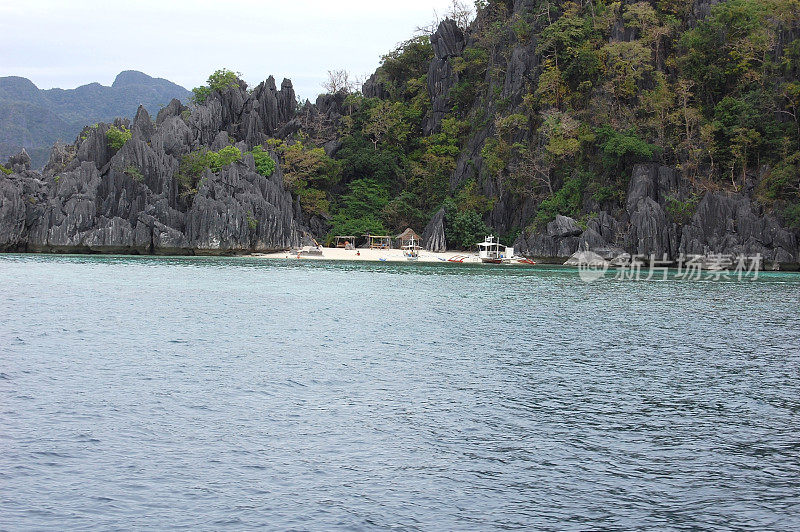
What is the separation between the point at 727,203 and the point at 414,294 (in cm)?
3192

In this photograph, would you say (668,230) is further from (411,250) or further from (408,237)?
(408,237)

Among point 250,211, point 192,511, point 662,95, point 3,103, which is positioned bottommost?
point 192,511

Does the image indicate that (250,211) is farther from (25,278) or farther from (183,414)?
(183,414)

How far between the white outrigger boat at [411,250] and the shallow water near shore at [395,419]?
38.1m

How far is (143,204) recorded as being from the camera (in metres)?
65.4

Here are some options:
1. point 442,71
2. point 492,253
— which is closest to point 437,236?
point 492,253

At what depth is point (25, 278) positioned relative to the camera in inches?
1622

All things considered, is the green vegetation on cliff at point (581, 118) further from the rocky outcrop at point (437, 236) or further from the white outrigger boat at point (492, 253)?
the white outrigger boat at point (492, 253)

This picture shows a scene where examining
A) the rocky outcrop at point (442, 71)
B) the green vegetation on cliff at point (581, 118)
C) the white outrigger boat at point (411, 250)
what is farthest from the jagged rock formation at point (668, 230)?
the rocky outcrop at point (442, 71)

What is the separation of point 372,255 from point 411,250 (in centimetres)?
397

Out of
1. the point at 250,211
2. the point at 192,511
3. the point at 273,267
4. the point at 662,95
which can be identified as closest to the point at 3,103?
the point at 250,211

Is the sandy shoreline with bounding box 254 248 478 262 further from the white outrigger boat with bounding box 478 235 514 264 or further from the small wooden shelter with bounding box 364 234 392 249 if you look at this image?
the small wooden shelter with bounding box 364 234 392 249

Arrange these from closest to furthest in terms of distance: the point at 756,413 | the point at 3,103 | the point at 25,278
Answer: the point at 756,413 → the point at 25,278 → the point at 3,103

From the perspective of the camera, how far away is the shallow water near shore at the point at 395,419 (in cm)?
957
